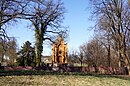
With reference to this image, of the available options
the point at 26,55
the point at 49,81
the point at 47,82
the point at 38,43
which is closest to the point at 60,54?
the point at 26,55

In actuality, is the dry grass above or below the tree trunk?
below

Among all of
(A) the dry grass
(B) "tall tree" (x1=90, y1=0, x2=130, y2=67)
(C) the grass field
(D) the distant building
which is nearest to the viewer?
(A) the dry grass

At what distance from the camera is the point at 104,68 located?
203ft

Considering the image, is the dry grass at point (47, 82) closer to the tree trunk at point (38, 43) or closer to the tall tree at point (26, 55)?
the tree trunk at point (38, 43)

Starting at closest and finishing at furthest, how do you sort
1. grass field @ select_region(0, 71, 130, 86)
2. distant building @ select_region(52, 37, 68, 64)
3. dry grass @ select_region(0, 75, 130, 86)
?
dry grass @ select_region(0, 75, 130, 86), grass field @ select_region(0, 71, 130, 86), distant building @ select_region(52, 37, 68, 64)

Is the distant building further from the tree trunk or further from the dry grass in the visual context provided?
the dry grass

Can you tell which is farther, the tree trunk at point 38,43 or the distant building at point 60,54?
the distant building at point 60,54

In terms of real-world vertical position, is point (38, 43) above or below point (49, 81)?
above

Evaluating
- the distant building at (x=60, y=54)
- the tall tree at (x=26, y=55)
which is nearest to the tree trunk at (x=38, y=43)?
the tall tree at (x=26, y=55)

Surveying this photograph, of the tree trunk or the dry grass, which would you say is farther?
the tree trunk

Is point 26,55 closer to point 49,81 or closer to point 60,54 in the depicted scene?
point 60,54

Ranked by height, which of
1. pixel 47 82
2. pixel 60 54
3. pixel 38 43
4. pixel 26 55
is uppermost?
pixel 38 43

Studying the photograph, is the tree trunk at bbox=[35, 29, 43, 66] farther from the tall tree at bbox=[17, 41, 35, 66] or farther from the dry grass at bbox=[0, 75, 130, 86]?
the dry grass at bbox=[0, 75, 130, 86]

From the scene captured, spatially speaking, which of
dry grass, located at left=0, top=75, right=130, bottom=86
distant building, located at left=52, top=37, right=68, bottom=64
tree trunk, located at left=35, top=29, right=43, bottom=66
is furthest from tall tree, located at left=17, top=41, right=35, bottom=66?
dry grass, located at left=0, top=75, right=130, bottom=86
